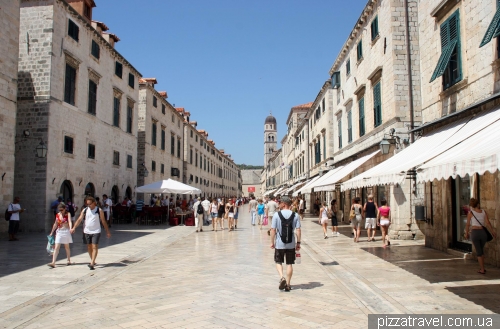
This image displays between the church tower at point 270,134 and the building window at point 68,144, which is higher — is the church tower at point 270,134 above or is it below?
above

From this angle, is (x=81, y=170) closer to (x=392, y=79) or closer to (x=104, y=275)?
(x=104, y=275)

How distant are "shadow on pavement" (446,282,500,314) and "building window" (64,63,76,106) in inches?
690

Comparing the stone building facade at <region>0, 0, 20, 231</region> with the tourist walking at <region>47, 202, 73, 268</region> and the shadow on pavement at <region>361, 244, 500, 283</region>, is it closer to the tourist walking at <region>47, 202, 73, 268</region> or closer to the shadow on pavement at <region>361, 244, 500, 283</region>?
the tourist walking at <region>47, 202, 73, 268</region>

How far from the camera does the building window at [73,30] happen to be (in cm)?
1872

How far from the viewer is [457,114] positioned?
9.59 m

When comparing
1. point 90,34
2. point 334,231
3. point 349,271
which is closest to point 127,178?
point 90,34

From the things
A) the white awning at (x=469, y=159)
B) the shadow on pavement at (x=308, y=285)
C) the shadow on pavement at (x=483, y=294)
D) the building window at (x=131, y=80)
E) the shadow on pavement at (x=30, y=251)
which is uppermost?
the building window at (x=131, y=80)

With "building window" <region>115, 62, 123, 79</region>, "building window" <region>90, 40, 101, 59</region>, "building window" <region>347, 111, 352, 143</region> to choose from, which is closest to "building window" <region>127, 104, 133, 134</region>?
"building window" <region>115, 62, 123, 79</region>

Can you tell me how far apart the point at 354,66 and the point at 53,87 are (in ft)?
44.6

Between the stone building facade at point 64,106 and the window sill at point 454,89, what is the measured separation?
49.1 ft

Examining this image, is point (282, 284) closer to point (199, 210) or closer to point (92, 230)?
point (92, 230)

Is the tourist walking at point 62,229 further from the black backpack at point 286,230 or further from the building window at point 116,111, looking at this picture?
the building window at point 116,111

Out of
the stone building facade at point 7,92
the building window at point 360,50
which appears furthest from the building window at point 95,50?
the building window at point 360,50

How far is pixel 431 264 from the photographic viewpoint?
355 inches
